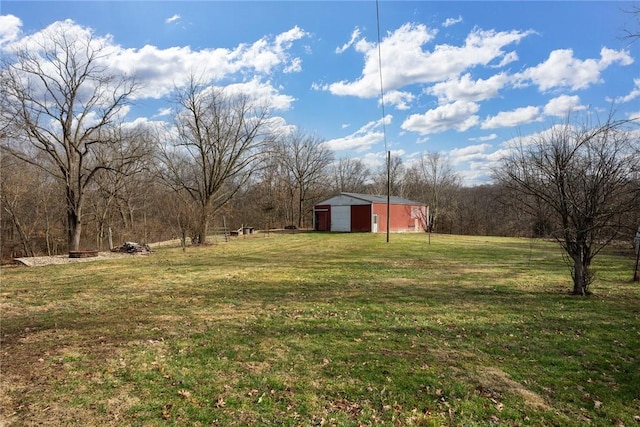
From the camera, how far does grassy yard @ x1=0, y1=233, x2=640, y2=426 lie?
3.63 m

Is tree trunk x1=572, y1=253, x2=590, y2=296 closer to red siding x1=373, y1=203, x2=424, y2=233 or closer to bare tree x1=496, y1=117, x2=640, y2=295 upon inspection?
bare tree x1=496, y1=117, x2=640, y2=295

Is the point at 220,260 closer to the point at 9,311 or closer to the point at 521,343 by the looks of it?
the point at 9,311

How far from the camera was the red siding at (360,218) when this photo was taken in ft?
114

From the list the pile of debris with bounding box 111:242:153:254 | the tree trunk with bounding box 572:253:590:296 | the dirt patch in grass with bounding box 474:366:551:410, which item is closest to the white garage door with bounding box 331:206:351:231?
the pile of debris with bounding box 111:242:153:254

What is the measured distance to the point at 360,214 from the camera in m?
35.1

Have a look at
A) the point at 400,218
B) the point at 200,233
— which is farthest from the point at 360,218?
the point at 200,233

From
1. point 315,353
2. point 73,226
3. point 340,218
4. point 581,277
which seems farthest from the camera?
point 340,218

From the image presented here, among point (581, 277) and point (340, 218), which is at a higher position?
point (340, 218)

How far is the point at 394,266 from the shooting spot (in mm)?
13344

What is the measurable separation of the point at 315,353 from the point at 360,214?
30.4 m

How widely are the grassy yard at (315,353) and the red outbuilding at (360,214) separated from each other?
24965mm

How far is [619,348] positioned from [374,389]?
404 centimetres

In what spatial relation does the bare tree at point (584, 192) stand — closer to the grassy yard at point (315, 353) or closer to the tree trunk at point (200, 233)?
the grassy yard at point (315, 353)

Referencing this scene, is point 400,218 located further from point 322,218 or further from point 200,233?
point 200,233
